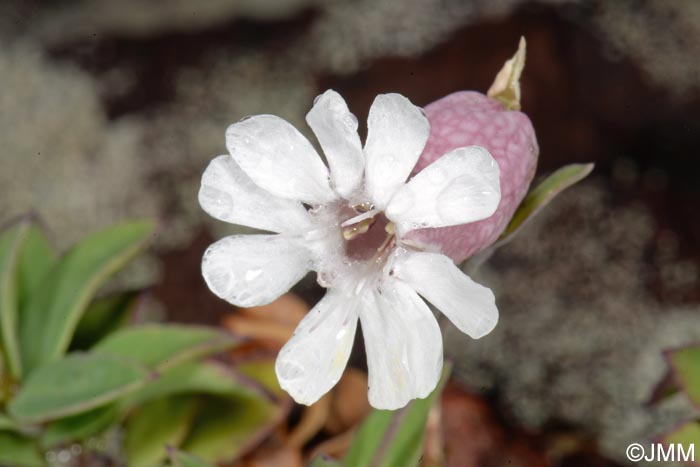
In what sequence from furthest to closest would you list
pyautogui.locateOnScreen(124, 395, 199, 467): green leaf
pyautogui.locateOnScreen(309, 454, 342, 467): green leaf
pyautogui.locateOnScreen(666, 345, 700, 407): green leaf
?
pyautogui.locateOnScreen(124, 395, 199, 467): green leaf < pyautogui.locateOnScreen(666, 345, 700, 407): green leaf < pyautogui.locateOnScreen(309, 454, 342, 467): green leaf

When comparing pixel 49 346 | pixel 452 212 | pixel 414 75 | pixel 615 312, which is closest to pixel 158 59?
pixel 414 75

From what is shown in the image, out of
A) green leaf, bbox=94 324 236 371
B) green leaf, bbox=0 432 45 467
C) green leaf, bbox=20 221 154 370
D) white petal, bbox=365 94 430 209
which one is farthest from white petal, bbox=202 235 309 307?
green leaf, bbox=0 432 45 467

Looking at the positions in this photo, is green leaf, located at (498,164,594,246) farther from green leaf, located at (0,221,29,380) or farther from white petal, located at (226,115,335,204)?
green leaf, located at (0,221,29,380)

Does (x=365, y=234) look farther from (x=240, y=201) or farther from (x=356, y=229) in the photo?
(x=240, y=201)

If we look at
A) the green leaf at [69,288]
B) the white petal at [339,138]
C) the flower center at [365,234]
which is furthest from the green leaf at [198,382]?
the white petal at [339,138]

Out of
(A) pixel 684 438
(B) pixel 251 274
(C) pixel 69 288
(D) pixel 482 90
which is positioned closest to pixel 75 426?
(C) pixel 69 288

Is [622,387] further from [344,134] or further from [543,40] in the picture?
[344,134]
